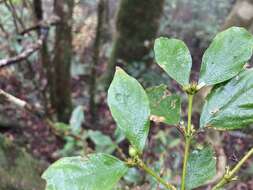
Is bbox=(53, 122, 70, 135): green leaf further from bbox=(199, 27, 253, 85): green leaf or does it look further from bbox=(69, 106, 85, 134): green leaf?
bbox=(199, 27, 253, 85): green leaf

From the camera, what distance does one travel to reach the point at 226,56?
483 mm

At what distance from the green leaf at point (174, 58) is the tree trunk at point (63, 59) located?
1.78 metres

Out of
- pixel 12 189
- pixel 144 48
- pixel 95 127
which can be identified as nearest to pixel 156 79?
pixel 144 48

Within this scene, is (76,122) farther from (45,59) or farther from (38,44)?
(45,59)

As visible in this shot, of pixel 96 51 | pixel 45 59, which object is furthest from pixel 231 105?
pixel 96 51

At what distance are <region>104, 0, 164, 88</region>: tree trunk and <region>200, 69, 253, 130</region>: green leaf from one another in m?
2.98

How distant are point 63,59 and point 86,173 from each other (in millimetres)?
2212

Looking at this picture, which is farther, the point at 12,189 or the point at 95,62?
the point at 95,62

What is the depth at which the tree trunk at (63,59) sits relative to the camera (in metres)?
2.25

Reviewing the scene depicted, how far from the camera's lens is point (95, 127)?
321 cm

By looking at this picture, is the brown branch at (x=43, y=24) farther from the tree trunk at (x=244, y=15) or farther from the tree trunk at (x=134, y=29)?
the tree trunk at (x=134, y=29)

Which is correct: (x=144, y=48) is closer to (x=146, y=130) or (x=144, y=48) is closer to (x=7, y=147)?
(x=7, y=147)

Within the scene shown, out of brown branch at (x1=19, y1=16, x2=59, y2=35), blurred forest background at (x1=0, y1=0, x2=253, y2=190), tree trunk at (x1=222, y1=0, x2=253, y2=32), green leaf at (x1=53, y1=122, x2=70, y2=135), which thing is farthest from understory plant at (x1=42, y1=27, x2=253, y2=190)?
tree trunk at (x1=222, y1=0, x2=253, y2=32)

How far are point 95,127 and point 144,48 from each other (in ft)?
2.75
